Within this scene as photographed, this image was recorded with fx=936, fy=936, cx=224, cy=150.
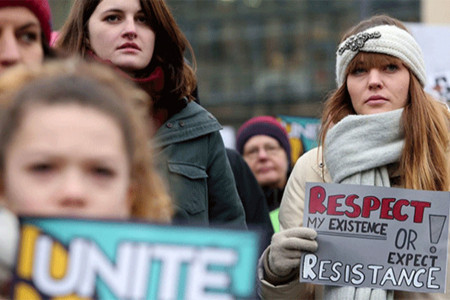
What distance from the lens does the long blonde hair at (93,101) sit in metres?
1.66

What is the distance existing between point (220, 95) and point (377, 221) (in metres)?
40.6

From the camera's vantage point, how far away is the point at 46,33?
7.77 ft

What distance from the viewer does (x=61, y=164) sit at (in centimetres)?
159

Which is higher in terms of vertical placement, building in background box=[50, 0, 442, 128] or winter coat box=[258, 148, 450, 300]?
building in background box=[50, 0, 442, 128]

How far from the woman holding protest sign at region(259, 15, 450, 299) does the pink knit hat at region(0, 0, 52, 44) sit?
1282 mm

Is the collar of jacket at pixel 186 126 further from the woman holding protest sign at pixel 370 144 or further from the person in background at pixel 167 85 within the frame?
the woman holding protest sign at pixel 370 144

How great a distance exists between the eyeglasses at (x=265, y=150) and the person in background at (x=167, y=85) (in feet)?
10.6

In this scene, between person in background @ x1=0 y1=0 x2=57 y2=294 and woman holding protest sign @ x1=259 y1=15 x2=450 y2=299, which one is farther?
woman holding protest sign @ x1=259 y1=15 x2=450 y2=299

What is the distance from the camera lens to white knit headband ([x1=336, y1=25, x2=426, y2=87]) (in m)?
3.63

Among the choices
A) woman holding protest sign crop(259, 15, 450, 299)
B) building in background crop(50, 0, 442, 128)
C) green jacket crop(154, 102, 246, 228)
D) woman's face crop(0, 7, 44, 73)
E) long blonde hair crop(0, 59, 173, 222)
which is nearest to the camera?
long blonde hair crop(0, 59, 173, 222)

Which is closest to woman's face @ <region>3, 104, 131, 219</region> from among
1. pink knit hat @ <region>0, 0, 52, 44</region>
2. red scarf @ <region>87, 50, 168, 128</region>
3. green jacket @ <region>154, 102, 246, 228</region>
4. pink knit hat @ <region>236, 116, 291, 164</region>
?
pink knit hat @ <region>0, 0, 52, 44</region>

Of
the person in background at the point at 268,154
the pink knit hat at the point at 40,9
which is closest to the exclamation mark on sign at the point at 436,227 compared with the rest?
the pink knit hat at the point at 40,9

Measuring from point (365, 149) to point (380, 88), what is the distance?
9.4 inches

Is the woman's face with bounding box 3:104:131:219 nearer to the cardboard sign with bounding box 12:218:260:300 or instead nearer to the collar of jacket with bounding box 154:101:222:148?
the cardboard sign with bounding box 12:218:260:300
